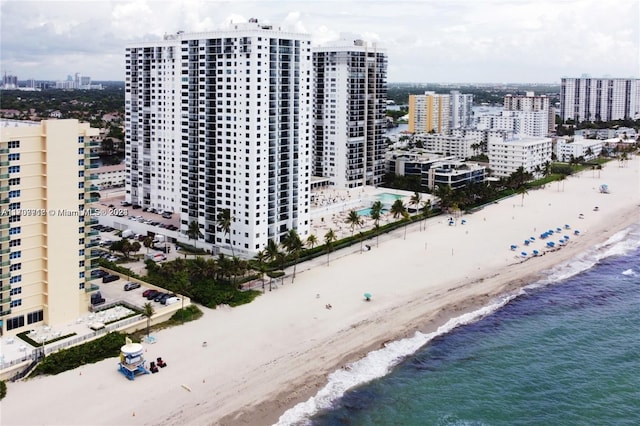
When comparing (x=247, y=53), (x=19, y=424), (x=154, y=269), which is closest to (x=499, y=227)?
(x=247, y=53)

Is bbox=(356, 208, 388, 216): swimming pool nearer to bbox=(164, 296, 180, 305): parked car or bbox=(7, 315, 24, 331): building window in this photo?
bbox=(164, 296, 180, 305): parked car

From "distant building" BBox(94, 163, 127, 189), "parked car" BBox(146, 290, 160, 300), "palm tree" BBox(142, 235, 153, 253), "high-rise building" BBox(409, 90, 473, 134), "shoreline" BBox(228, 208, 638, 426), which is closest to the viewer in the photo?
"shoreline" BBox(228, 208, 638, 426)

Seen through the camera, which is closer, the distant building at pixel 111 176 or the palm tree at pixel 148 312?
the palm tree at pixel 148 312

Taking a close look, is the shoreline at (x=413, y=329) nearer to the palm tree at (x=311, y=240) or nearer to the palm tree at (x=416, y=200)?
the palm tree at (x=311, y=240)

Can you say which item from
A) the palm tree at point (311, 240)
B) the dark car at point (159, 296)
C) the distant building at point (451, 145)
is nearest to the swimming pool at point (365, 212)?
the palm tree at point (311, 240)

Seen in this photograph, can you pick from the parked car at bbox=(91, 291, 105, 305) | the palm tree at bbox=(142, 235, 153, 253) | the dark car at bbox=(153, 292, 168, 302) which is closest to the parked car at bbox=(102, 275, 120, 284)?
the parked car at bbox=(91, 291, 105, 305)

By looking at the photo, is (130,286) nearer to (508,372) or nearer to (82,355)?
(82,355)
